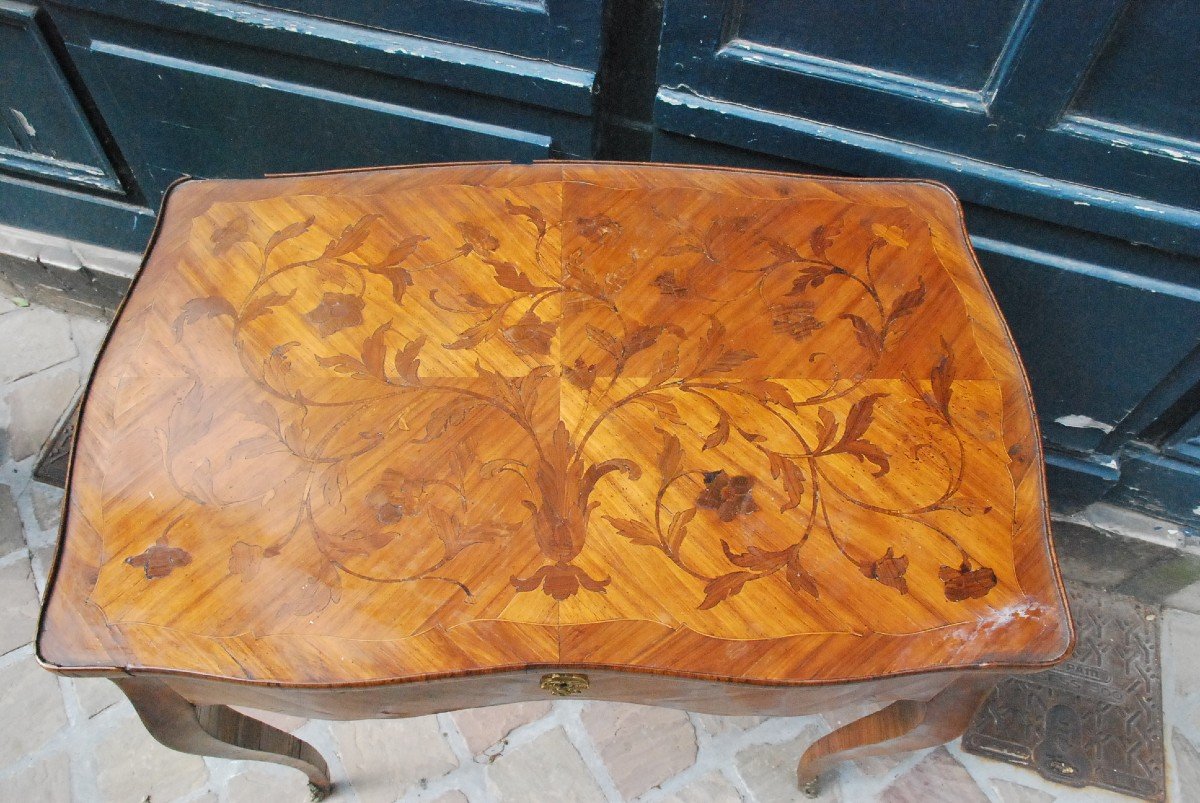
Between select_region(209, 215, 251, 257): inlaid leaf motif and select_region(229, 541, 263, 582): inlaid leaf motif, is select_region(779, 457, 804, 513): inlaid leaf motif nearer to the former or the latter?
select_region(229, 541, 263, 582): inlaid leaf motif

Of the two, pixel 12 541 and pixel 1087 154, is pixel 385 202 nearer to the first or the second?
pixel 1087 154

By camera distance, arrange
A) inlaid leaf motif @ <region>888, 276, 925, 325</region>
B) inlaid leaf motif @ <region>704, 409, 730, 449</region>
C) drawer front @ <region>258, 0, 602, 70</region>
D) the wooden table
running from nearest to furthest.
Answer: the wooden table
inlaid leaf motif @ <region>704, 409, 730, 449</region>
inlaid leaf motif @ <region>888, 276, 925, 325</region>
drawer front @ <region>258, 0, 602, 70</region>

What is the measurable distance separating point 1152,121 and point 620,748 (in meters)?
1.37

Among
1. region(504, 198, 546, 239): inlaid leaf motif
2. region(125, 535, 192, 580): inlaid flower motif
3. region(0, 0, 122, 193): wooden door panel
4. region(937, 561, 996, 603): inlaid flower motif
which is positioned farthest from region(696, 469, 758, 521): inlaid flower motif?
region(0, 0, 122, 193): wooden door panel

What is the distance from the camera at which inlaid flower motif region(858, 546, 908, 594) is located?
891mm

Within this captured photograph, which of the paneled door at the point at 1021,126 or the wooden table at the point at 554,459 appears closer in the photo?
the wooden table at the point at 554,459

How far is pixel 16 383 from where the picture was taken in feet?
6.55

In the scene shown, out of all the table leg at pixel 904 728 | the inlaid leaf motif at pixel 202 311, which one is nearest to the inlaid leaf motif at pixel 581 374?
the inlaid leaf motif at pixel 202 311

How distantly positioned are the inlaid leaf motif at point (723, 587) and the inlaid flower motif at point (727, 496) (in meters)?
0.07

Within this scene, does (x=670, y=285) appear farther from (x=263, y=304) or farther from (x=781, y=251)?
(x=263, y=304)

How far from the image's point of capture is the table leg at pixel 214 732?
3.19ft

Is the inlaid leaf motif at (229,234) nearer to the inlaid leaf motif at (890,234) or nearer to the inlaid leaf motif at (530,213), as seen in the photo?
the inlaid leaf motif at (530,213)

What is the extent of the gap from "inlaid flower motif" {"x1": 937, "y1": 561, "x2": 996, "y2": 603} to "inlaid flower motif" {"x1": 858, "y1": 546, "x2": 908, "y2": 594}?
1.6 inches

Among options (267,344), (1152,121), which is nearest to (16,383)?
(267,344)
